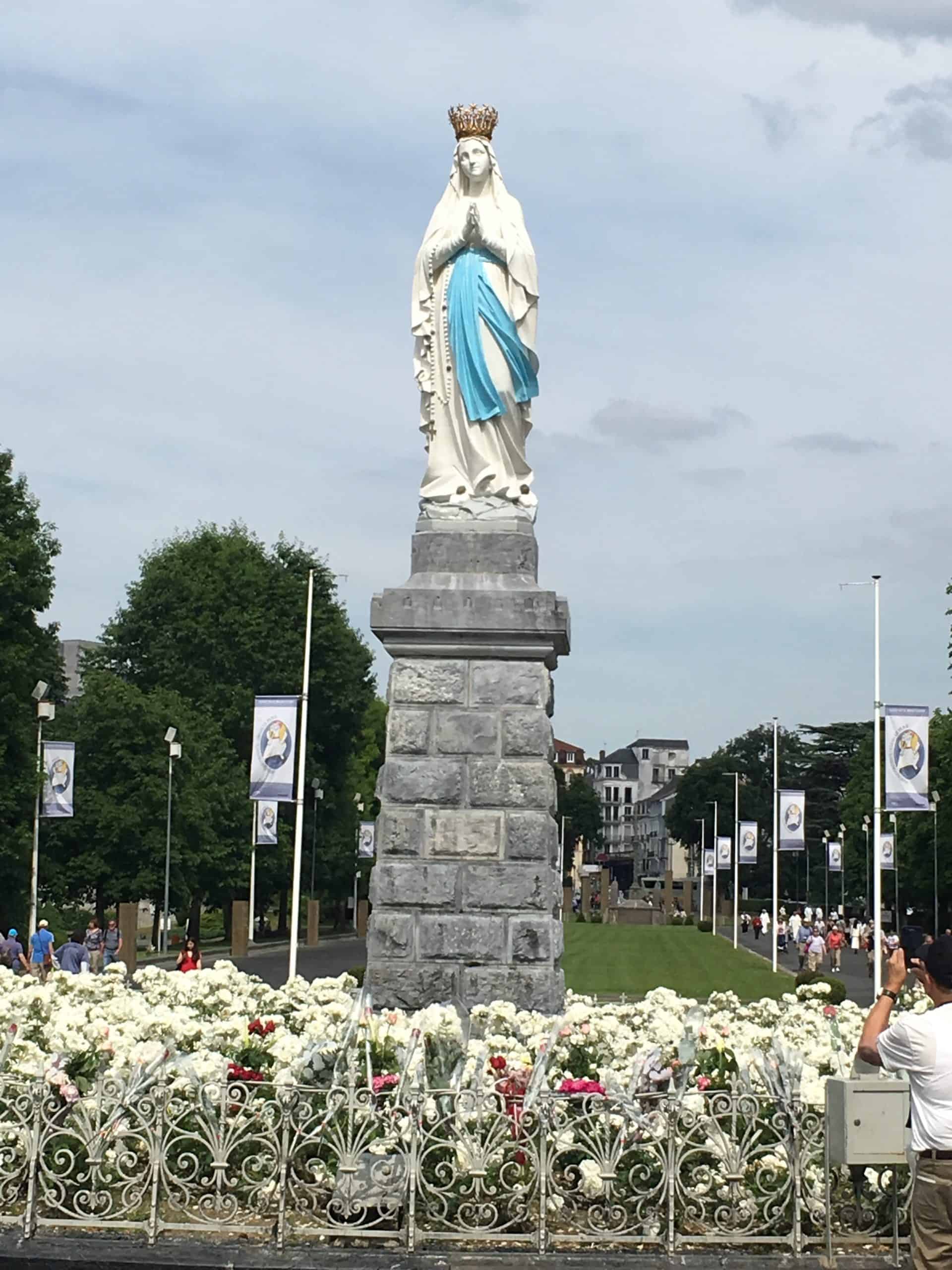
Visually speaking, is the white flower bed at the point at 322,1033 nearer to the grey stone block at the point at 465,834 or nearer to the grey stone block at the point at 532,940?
the grey stone block at the point at 532,940

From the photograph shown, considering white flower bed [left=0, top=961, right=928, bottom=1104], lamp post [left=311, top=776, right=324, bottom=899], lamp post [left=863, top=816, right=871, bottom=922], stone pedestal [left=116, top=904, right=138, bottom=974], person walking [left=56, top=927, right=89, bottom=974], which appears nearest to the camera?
white flower bed [left=0, top=961, right=928, bottom=1104]

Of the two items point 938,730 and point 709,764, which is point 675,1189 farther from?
point 709,764

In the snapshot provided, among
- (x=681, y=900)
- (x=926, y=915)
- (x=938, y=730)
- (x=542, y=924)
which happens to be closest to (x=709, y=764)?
(x=681, y=900)

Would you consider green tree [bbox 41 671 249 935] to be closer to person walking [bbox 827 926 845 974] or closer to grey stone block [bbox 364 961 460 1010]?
person walking [bbox 827 926 845 974]

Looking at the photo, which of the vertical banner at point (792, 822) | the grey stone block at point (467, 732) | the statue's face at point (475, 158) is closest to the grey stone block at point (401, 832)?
the grey stone block at point (467, 732)

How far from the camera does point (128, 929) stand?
49906 mm

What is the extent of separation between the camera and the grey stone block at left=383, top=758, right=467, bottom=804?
14406mm

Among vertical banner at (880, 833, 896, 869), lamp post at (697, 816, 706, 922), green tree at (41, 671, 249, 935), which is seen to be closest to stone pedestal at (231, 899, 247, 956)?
green tree at (41, 671, 249, 935)

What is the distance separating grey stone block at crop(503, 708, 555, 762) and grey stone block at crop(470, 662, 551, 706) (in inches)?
3.8

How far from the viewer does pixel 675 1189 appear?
9148 millimetres

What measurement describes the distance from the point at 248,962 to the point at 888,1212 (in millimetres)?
40367

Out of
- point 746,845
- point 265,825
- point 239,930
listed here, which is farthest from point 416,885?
point 746,845

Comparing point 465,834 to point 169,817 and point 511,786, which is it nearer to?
point 511,786

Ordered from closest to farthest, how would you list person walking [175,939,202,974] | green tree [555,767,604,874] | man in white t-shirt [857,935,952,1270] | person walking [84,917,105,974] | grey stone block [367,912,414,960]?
1. man in white t-shirt [857,935,952,1270]
2. grey stone block [367,912,414,960]
3. person walking [175,939,202,974]
4. person walking [84,917,105,974]
5. green tree [555,767,604,874]
